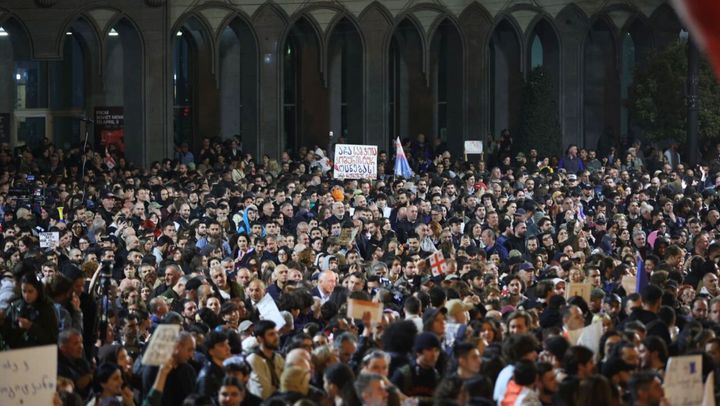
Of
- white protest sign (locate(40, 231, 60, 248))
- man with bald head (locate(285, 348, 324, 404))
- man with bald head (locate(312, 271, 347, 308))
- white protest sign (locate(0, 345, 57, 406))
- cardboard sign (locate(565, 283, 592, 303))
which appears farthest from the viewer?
white protest sign (locate(40, 231, 60, 248))

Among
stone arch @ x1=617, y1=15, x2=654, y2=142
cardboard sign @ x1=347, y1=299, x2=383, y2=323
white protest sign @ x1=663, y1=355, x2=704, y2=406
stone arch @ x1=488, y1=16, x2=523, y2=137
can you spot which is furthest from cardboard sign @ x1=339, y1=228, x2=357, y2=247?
stone arch @ x1=488, y1=16, x2=523, y2=137

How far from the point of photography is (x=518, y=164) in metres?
35.1

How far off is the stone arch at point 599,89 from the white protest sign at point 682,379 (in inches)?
1220

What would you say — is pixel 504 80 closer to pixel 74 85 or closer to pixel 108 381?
pixel 74 85

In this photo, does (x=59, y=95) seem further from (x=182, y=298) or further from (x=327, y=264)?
(x=182, y=298)

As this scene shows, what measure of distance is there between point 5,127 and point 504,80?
12964 millimetres

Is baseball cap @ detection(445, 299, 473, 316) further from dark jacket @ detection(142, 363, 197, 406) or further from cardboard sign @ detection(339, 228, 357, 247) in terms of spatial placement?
cardboard sign @ detection(339, 228, 357, 247)

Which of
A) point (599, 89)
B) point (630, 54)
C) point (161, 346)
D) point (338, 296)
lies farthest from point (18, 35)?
point (161, 346)

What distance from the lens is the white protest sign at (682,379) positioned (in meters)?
9.55

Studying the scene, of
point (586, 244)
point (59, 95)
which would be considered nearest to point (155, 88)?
point (59, 95)

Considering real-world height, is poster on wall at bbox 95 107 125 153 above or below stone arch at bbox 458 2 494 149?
below

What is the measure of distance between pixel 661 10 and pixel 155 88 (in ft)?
42.3

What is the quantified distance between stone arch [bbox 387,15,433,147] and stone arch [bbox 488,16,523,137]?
1722mm

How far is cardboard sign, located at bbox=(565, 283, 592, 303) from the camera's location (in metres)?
14.2
